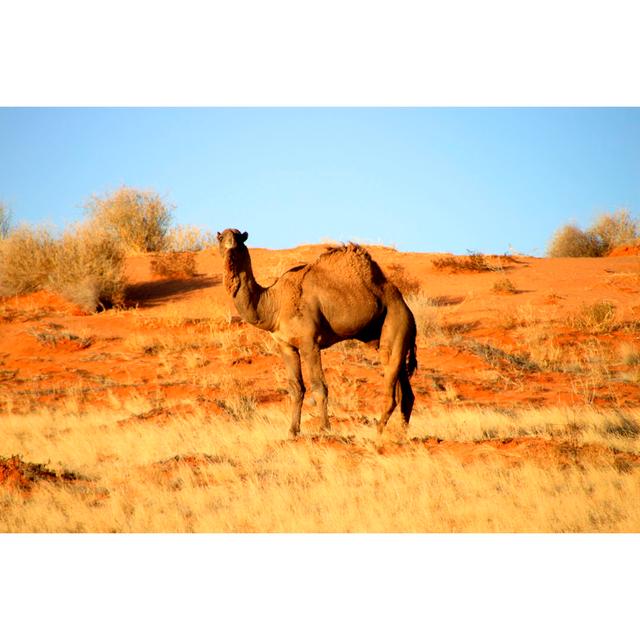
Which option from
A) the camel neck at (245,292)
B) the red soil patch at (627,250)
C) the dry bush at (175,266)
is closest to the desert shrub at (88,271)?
the dry bush at (175,266)

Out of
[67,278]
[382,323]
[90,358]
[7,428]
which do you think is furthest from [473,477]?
[67,278]

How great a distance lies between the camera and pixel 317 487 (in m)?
8.00

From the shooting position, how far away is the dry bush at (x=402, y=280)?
27875mm

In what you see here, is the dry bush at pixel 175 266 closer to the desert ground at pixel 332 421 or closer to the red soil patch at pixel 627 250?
the desert ground at pixel 332 421

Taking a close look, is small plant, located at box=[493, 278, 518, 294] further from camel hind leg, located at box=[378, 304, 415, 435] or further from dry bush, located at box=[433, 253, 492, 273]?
camel hind leg, located at box=[378, 304, 415, 435]

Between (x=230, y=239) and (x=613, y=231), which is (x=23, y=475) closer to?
(x=230, y=239)

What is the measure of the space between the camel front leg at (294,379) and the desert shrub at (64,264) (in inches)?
703

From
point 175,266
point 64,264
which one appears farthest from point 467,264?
point 64,264

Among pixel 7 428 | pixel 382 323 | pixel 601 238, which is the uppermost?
pixel 601 238

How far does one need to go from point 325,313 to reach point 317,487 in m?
2.98

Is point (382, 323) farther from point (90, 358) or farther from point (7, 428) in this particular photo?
point (90, 358)

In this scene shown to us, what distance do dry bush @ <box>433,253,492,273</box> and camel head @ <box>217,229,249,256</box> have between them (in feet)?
75.9

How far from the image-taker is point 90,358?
2016 centimetres

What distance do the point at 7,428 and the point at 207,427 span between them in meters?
3.40
